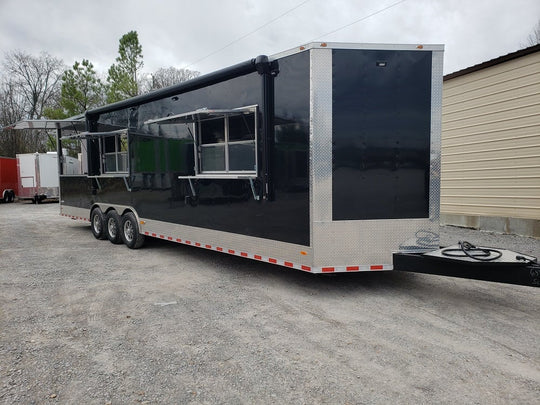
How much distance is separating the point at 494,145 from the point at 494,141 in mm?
92

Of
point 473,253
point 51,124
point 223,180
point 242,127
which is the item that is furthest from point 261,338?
point 51,124

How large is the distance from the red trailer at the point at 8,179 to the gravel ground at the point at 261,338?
2071cm

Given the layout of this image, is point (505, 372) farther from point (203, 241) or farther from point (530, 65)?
point (530, 65)

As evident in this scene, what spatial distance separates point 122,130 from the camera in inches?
319

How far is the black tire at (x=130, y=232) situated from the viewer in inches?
318

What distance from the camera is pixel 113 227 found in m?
8.91

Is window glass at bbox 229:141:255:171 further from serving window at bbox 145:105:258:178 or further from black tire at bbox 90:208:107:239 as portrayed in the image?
black tire at bbox 90:208:107:239

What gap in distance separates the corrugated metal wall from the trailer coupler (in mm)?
4938

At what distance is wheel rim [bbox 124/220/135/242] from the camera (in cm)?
830

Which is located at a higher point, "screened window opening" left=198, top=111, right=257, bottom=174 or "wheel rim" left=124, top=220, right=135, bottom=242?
"screened window opening" left=198, top=111, right=257, bottom=174

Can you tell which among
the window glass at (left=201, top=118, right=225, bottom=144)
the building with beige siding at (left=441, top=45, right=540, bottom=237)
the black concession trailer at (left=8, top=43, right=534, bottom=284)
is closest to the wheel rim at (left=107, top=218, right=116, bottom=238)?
the window glass at (left=201, top=118, right=225, bottom=144)

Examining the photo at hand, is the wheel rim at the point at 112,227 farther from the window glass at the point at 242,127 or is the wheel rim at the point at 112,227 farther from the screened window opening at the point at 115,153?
the window glass at the point at 242,127

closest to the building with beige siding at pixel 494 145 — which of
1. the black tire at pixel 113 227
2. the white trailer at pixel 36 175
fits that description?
the black tire at pixel 113 227

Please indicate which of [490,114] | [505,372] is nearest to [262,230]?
[505,372]
